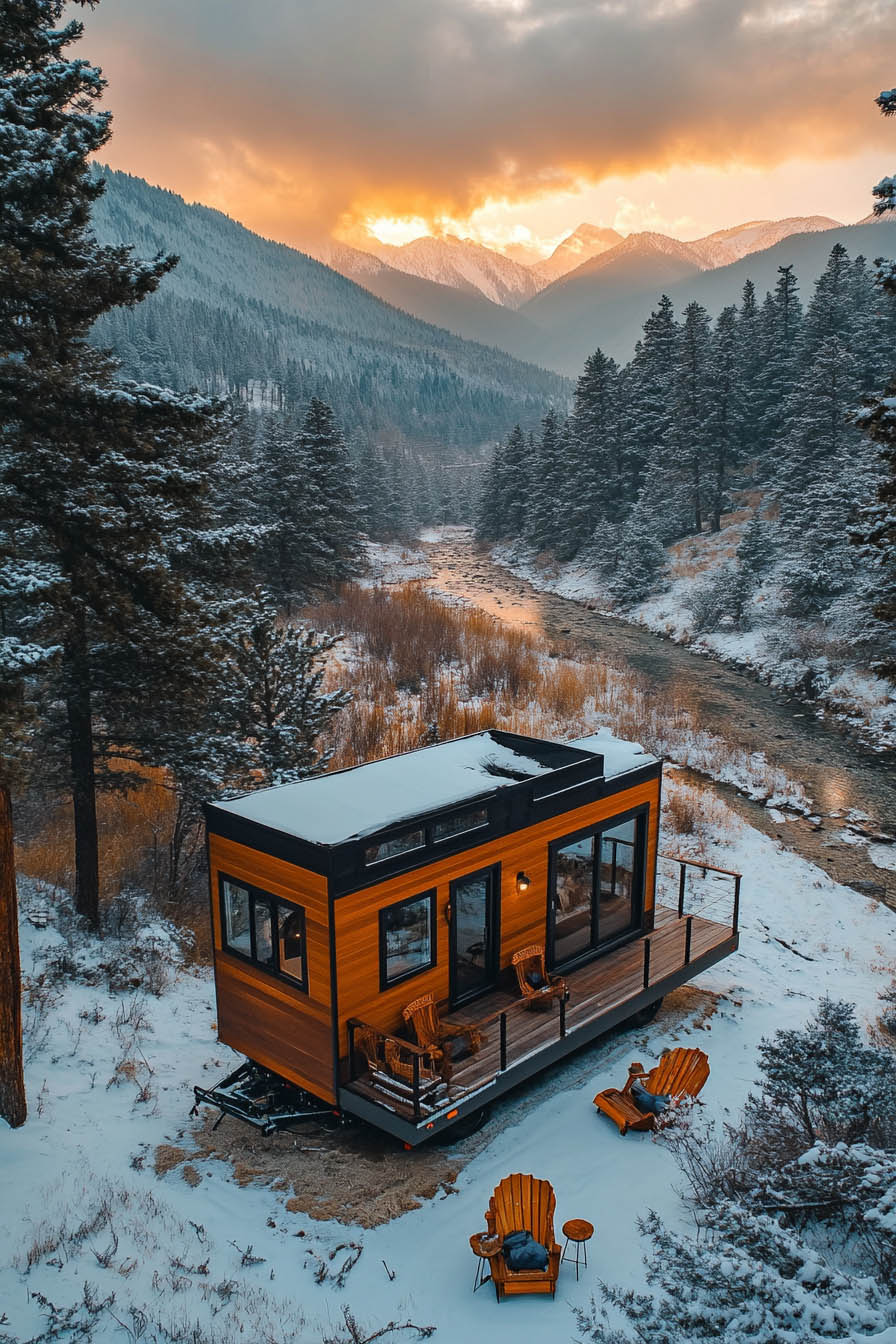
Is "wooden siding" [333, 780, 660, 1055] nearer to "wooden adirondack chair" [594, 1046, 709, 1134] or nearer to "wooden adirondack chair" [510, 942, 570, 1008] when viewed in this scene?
"wooden adirondack chair" [510, 942, 570, 1008]

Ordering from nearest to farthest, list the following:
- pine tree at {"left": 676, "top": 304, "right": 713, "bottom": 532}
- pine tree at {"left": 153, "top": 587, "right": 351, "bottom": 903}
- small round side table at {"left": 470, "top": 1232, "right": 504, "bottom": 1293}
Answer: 1. small round side table at {"left": 470, "top": 1232, "right": 504, "bottom": 1293}
2. pine tree at {"left": 153, "top": 587, "right": 351, "bottom": 903}
3. pine tree at {"left": 676, "top": 304, "right": 713, "bottom": 532}

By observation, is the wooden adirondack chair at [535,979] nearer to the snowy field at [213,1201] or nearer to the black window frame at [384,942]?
the snowy field at [213,1201]

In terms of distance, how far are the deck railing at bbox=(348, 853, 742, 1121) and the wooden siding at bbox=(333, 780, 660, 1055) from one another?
0.36 meters

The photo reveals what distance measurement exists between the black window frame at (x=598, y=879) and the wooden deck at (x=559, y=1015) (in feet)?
0.45

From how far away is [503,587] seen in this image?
5475 cm

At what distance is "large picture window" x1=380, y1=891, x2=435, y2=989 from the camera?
371 inches

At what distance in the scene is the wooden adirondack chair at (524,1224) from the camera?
6.86 meters

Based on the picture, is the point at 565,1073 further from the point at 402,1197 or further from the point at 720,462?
the point at 720,462

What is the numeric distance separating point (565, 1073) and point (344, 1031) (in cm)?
348

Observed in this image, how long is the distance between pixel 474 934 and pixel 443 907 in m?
0.87

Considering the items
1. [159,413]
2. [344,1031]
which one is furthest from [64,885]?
[159,413]

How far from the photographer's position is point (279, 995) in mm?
9555

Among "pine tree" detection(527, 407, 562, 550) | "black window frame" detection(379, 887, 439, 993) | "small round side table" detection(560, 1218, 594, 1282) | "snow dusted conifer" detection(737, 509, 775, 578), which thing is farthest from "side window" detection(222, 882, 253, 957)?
"pine tree" detection(527, 407, 562, 550)

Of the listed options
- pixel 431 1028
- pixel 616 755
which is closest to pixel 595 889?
pixel 616 755
